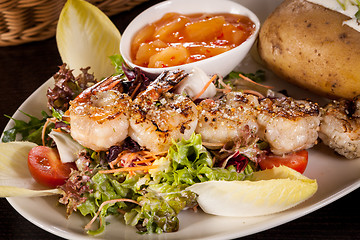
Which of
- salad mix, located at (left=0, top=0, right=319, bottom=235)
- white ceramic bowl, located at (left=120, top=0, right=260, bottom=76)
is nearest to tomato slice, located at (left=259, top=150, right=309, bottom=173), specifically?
salad mix, located at (left=0, top=0, right=319, bottom=235)

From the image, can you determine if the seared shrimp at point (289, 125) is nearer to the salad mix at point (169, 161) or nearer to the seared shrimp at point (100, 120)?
the salad mix at point (169, 161)

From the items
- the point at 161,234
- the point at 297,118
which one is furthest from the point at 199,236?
the point at 297,118

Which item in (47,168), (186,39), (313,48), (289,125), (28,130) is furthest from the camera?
(186,39)

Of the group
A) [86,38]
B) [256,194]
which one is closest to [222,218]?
[256,194]

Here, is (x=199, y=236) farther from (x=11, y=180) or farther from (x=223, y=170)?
(x=11, y=180)

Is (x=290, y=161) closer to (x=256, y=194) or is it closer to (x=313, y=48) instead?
(x=256, y=194)

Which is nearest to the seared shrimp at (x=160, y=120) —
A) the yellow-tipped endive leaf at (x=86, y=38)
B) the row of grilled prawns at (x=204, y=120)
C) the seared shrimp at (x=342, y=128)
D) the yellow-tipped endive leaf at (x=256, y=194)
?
the row of grilled prawns at (x=204, y=120)

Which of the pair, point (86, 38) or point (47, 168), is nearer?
point (47, 168)
